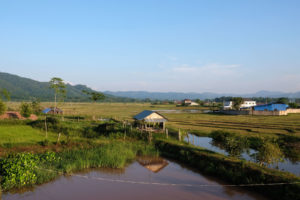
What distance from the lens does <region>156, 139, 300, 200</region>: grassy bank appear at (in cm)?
1082

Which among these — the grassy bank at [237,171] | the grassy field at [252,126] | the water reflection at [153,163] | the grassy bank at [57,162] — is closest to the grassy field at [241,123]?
the grassy field at [252,126]

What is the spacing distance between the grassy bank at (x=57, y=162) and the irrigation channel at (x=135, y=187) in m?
0.47

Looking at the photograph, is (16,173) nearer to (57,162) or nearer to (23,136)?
(57,162)

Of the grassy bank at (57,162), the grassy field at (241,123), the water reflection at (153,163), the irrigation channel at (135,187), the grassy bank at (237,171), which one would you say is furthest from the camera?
the grassy field at (241,123)

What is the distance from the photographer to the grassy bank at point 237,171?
10820 millimetres

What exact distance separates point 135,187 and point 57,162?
18.2 ft

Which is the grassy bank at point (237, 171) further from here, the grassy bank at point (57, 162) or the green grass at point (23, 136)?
the green grass at point (23, 136)

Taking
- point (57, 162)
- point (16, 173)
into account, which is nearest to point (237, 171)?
point (57, 162)

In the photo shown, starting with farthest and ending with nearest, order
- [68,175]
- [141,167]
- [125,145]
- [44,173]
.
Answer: [125,145]
[141,167]
[68,175]
[44,173]

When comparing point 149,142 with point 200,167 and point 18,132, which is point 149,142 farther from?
point 18,132

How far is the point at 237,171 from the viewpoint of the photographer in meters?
13.2

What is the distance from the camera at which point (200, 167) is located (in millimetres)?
15383

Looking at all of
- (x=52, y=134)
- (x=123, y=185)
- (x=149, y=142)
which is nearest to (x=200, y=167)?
(x=123, y=185)

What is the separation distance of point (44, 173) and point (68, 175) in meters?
1.40
